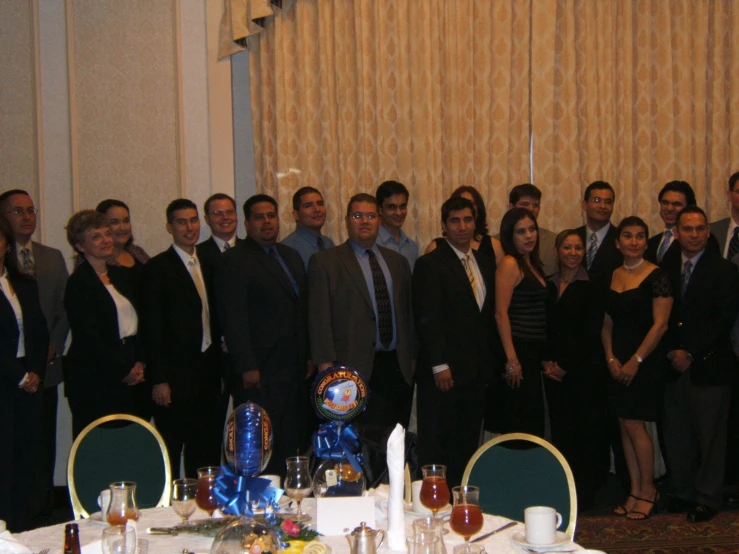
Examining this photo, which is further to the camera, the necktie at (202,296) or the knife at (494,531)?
the necktie at (202,296)

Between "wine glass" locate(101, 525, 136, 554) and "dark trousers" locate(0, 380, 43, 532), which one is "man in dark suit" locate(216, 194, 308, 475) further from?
A: "wine glass" locate(101, 525, 136, 554)

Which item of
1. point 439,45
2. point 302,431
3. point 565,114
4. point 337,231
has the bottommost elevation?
point 302,431

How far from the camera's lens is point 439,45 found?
5.90 m

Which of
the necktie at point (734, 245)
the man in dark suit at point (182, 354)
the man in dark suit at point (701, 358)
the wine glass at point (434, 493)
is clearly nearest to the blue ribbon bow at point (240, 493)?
the wine glass at point (434, 493)

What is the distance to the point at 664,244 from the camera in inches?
205

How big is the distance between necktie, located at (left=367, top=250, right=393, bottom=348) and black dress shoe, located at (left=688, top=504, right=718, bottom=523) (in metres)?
1.86

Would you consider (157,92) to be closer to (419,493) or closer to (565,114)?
(565,114)

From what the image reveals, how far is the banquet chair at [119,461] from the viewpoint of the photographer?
10.6 ft

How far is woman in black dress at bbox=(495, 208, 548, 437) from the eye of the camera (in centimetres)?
474

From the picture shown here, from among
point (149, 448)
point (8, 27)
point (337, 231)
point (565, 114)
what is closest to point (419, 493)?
point (149, 448)

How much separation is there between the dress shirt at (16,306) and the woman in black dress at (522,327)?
246cm

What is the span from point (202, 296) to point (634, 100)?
3281 millimetres

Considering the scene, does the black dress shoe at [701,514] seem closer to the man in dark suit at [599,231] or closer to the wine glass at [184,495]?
the man in dark suit at [599,231]

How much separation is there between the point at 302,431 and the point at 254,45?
268cm
